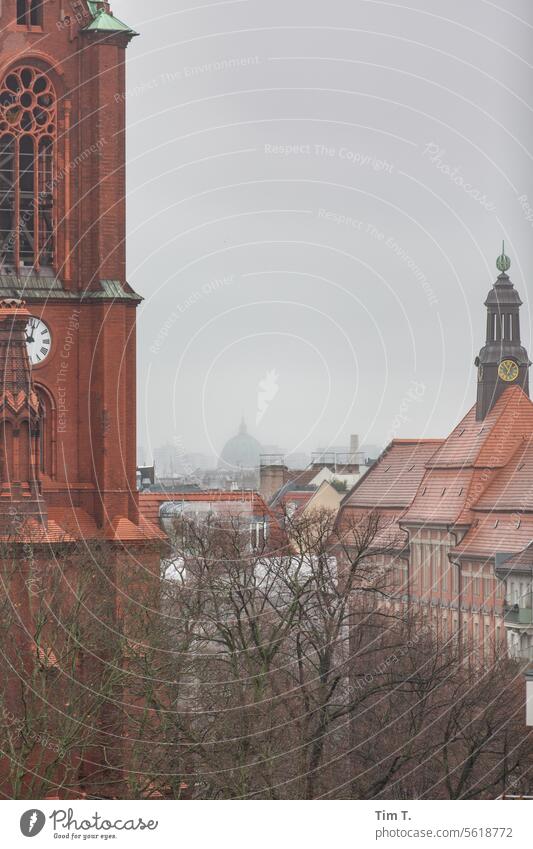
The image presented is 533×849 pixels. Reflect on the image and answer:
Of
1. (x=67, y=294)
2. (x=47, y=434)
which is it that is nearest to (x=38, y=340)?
(x=67, y=294)

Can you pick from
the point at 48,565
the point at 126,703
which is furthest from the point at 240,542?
the point at 126,703

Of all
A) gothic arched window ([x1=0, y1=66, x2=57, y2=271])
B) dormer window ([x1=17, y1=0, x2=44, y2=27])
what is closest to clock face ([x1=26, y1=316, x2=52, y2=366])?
gothic arched window ([x1=0, y1=66, x2=57, y2=271])

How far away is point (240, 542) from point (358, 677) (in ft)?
22.2

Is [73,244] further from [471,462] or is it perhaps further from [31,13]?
[471,462]

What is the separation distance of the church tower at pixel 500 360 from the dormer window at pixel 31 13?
139ft

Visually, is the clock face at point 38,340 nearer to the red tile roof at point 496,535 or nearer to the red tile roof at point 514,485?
the red tile roof at point 496,535

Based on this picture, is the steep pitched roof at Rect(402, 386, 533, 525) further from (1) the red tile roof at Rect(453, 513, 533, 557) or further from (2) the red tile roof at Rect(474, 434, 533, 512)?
(1) the red tile roof at Rect(453, 513, 533, 557)

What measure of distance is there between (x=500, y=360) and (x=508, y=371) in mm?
4654

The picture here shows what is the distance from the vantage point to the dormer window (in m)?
67.8

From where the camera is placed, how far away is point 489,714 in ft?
200

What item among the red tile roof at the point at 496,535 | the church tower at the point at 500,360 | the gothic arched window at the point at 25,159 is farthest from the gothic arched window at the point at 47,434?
the church tower at the point at 500,360

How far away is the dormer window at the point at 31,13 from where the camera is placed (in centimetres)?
6775
